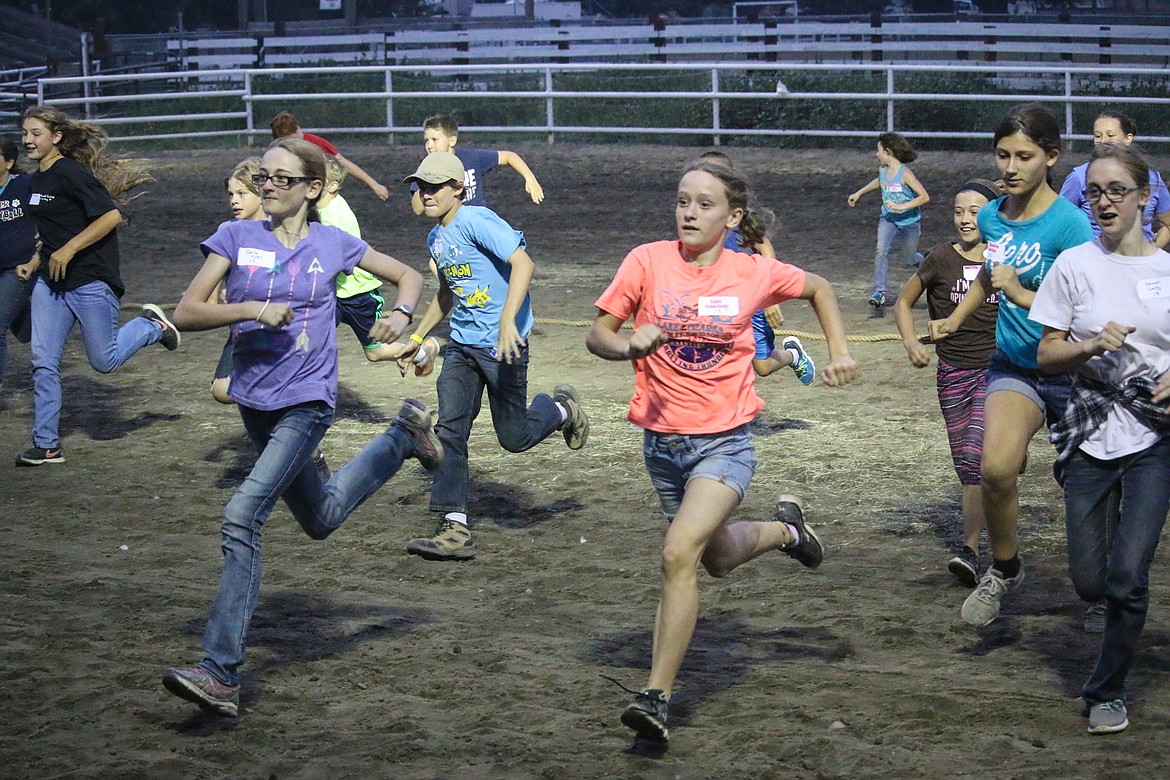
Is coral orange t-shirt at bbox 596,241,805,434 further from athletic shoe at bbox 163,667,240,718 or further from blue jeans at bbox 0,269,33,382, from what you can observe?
blue jeans at bbox 0,269,33,382

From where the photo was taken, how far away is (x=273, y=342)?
498 centimetres

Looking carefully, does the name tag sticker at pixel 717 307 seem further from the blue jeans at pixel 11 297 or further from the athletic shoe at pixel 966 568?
the blue jeans at pixel 11 297

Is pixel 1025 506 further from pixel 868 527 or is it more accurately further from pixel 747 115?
pixel 747 115

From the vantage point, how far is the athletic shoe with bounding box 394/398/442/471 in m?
5.61

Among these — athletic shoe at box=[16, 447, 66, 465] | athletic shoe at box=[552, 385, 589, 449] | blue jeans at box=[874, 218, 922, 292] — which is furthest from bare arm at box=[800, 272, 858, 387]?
blue jeans at box=[874, 218, 922, 292]

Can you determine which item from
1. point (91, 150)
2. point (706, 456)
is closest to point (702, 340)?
point (706, 456)

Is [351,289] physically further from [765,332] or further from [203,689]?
[203,689]

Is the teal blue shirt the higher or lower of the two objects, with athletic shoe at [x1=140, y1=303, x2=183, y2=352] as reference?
higher

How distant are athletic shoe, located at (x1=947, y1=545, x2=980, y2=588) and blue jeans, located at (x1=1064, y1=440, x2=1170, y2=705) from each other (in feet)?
4.23

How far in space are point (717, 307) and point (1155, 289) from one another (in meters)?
1.38

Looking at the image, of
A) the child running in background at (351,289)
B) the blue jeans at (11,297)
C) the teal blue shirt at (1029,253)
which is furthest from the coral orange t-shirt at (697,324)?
the blue jeans at (11,297)

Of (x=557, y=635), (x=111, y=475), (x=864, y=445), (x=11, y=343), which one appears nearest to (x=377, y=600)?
(x=557, y=635)

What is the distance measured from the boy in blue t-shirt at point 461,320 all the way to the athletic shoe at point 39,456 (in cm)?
307

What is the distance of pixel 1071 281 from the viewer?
4.61m
